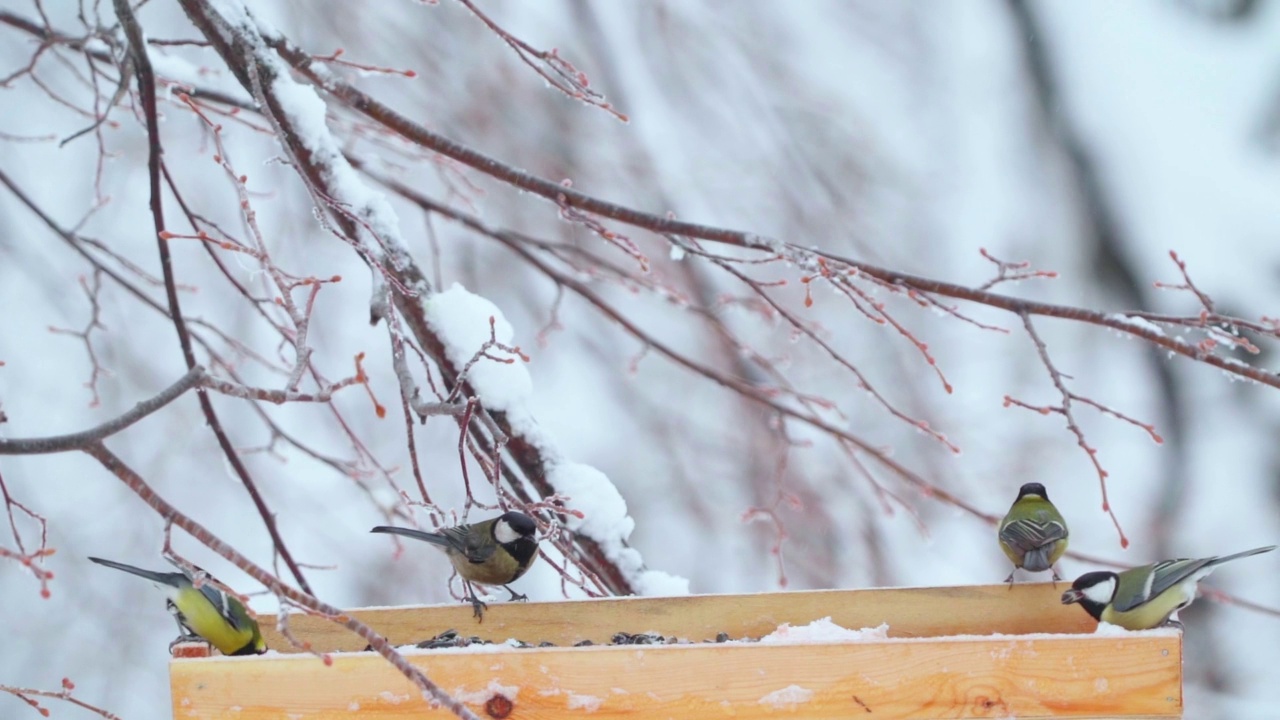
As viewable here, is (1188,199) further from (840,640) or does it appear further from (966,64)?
(840,640)

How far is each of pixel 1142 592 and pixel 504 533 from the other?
1366 mm

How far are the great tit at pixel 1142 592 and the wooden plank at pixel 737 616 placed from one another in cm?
11

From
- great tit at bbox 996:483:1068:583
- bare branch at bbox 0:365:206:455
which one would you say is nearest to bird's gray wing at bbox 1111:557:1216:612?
great tit at bbox 996:483:1068:583

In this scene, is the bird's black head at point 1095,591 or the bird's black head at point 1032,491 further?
the bird's black head at point 1032,491

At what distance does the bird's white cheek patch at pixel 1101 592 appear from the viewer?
206 cm

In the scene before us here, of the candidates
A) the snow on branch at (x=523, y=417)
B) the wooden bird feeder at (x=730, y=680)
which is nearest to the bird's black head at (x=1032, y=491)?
the snow on branch at (x=523, y=417)

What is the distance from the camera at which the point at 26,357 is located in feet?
19.7

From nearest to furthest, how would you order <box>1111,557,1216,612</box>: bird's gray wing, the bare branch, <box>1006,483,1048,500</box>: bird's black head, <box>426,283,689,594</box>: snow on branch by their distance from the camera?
the bare branch
<box>1111,557,1216,612</box>: bird's gray wing
<box>426,283,689,594</box>: snow on branch
<box>1006,483,1048,500</box>: bird's black head

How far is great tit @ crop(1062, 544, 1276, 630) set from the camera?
203 centimetres

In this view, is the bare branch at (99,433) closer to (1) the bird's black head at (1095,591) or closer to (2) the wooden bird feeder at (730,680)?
(2) the wooden bird feeder at (730,680)

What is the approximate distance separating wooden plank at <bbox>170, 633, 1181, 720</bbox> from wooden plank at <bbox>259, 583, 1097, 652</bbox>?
1.44ft

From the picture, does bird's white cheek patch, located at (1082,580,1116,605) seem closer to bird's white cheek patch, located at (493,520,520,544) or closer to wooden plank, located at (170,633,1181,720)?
wooden plank, located at (170,633,1181,720)

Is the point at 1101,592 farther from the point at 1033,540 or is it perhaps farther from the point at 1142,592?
the point at 1033,540

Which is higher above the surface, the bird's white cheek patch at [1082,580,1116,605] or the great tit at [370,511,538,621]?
the great tit at [370,511,538,621]
